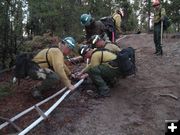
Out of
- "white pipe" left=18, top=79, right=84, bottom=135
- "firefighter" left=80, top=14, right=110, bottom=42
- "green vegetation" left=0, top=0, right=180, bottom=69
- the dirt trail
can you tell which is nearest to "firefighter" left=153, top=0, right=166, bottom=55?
the dirt trail

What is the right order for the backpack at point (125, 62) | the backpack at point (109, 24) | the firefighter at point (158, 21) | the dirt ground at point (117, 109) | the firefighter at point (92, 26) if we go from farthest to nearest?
the backpack at point (109, 24)
the firefighter at point (158, 21)
the firefighter at point (92, 26)
the backpack at point (125, 62)
the dirt ground at point (117, 109)

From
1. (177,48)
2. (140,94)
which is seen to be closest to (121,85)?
(140,94)

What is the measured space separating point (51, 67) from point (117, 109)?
1.84 m

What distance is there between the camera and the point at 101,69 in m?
10.1

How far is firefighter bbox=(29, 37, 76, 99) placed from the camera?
9328 mm

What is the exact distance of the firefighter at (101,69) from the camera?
10.0m

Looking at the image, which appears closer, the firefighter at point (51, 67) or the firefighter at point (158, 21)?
the firefighter at point (51, 67)

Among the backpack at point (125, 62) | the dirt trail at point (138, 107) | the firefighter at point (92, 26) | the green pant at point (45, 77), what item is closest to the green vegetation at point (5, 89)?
the green pant at point (45, 77)

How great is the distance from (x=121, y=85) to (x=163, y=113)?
198 centimetres

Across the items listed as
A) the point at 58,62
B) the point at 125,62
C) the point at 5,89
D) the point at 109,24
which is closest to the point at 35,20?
the point at 109,24

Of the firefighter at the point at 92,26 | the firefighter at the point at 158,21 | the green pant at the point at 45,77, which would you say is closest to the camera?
the green pant at the point at 45,77

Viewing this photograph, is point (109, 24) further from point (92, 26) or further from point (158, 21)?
point (92, 26)

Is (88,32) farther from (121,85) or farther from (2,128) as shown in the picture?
(2,128)

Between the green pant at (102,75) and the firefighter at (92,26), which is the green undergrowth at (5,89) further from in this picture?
the firefighter at (92,26)
